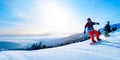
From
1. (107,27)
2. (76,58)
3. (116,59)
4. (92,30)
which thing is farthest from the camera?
(107,27)

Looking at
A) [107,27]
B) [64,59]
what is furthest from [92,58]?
[107,27]

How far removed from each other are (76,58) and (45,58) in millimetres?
1164

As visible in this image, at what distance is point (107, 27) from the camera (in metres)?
41.6

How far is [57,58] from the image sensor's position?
16.8ft

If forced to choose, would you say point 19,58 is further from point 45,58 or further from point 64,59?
point 64,59

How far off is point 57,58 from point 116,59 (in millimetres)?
2092

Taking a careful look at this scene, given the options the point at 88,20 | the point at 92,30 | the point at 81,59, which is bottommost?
the point at 81,59

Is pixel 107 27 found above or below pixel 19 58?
above

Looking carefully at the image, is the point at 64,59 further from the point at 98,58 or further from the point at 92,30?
the point at 92,30

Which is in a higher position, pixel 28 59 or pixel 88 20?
pixel 88 20

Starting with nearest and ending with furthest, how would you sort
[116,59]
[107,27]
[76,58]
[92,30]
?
[116,59]
[76,58]
[92,30]
[107,27]

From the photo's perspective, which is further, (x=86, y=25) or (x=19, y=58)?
(x=86, y=25)

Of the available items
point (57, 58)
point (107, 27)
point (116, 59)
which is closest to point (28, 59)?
point (57, 58)

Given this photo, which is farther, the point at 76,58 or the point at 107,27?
the point at 107,27
